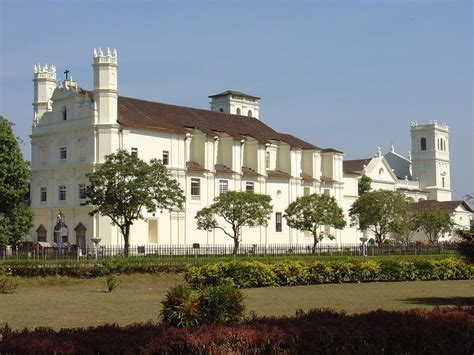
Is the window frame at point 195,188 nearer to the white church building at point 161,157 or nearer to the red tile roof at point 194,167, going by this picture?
the white church building at point 161,157

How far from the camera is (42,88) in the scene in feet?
219

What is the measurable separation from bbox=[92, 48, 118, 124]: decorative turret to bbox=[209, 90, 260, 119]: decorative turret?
32721mm

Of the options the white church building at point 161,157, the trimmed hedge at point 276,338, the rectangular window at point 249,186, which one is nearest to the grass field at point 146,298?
the trimmed hedge at point 276,338

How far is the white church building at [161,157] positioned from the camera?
58594 millimetres

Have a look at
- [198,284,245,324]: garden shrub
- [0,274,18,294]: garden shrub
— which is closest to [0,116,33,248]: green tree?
[0,274,18,294]: garden shrub

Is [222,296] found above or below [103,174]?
below

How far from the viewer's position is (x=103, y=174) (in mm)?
48500

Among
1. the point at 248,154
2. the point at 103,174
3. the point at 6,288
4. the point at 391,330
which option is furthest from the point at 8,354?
the point at 248,154

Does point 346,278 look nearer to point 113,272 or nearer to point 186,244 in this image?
point 113,272

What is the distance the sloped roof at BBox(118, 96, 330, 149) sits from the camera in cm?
6147

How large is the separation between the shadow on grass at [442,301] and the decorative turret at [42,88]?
48.5 meters

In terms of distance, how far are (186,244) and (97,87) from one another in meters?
14.5

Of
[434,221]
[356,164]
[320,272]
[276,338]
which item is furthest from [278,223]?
[276,338]

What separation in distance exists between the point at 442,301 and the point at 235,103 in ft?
228
